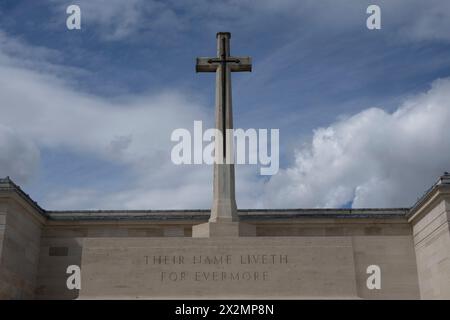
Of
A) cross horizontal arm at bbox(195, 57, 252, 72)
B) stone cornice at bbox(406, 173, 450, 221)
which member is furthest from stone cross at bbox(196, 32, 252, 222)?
stone cornice at bbox(406, 173, 450, 221)

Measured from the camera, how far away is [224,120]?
60.5ft

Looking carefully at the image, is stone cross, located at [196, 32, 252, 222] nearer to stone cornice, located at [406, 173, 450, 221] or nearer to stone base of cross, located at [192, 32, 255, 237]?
stone base of cross, located at [192, 32, 255, 237]

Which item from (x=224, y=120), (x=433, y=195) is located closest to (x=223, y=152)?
(x=224, y=120)

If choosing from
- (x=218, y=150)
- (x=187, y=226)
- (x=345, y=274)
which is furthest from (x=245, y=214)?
(x=345, y=274)

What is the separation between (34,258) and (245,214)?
8.01 m

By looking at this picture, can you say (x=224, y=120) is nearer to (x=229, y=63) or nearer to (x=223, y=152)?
(x=223, y=152)

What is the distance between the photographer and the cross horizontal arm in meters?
19.2

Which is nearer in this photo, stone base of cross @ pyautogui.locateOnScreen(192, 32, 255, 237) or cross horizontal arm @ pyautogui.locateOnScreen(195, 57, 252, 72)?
stone base of cross @ pyautogui.locateOnScreen(192, 32, 255, 237)

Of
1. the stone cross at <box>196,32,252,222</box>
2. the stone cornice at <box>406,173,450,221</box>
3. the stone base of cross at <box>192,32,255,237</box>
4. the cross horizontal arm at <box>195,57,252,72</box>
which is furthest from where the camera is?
the cross horizontal arm at <box>195,57,252,72</box>

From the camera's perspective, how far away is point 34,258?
21.0 metres

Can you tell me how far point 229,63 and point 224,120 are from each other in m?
2.15
